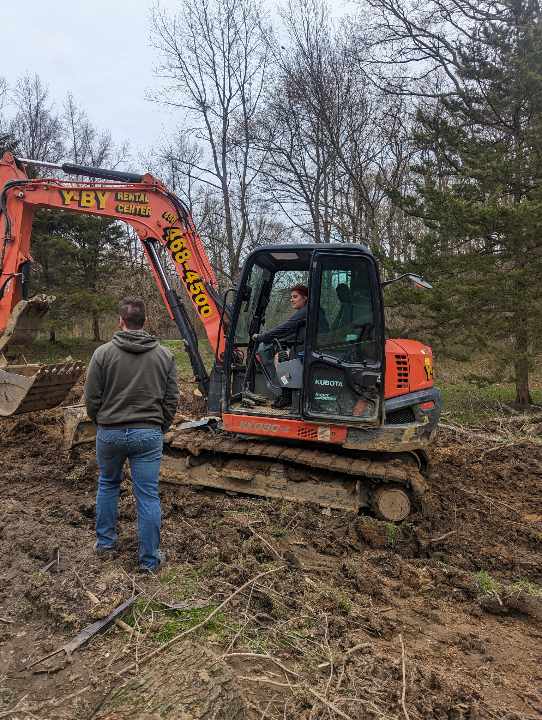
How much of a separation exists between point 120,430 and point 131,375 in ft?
1.26

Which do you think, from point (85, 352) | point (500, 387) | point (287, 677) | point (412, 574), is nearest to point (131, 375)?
point (287, 677)

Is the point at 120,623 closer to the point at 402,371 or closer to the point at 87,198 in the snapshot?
the point at 402,371

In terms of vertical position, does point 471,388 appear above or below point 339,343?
below

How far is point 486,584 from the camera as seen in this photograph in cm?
396

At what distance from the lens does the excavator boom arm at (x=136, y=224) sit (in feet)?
21.3

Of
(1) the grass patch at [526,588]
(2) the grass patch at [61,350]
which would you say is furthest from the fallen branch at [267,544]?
(2) the grass patch at [61,350]

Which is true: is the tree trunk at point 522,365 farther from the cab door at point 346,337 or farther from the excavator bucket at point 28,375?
the excavator bucket at point 28,375

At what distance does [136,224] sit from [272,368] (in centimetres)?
253

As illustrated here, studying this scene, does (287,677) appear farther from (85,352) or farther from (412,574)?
(85,352)

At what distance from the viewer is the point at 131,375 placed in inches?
147

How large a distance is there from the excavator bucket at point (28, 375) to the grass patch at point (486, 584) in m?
5.26

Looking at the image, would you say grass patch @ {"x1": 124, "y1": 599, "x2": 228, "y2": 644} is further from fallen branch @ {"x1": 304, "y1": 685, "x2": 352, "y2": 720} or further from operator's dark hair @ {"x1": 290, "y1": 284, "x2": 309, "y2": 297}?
operator's dark hair @ {"x1": 290, "y1": 284, "x2": 309, "y2": 297}

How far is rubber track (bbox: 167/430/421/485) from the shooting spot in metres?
5.21

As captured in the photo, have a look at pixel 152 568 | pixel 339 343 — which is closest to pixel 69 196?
pixel 339 343
